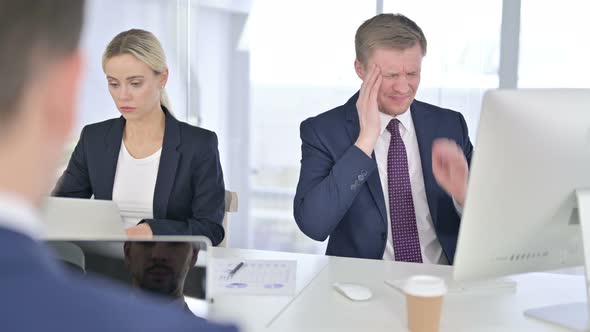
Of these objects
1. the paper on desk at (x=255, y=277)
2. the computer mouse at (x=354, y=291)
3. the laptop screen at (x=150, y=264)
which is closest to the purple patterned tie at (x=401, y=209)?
the paper on desk at (x=255, y=277)

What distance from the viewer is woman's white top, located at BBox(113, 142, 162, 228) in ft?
8.39

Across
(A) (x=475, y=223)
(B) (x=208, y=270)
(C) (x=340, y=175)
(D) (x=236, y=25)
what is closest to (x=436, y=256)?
(C) (x=340, y=175)

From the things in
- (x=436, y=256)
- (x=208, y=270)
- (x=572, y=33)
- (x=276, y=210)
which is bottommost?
(x=276, y=210)

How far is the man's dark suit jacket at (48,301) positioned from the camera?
46 centimetres

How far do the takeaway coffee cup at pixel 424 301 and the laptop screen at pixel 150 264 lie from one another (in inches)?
16.9

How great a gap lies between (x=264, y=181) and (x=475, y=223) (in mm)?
3512

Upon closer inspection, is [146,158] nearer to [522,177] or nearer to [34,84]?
[522,177]

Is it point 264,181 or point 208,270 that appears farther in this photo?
point 264,181

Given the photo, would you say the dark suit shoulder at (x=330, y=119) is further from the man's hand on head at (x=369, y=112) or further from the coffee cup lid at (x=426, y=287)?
the coffee cup lid at (x=426, y=287)

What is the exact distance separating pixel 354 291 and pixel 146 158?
1146mm

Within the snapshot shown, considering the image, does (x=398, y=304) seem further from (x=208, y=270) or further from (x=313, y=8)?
(x=313, y=8)

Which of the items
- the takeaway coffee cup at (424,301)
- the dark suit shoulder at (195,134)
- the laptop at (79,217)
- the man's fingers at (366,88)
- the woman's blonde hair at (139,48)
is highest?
the woman's blonde hair at (139,48)

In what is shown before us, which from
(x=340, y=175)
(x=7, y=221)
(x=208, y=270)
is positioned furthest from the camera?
(x=340, y=175)

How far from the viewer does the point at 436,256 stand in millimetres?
2393
